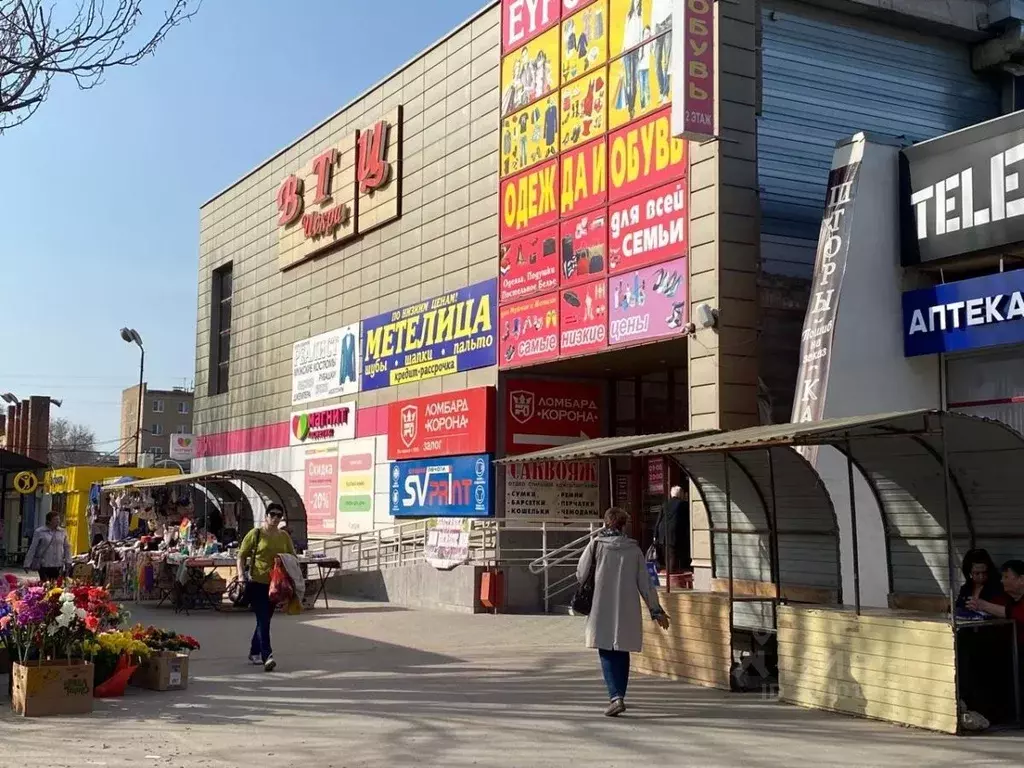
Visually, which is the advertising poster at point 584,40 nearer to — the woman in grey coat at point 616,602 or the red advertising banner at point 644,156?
the red advertising banner at point 644,156

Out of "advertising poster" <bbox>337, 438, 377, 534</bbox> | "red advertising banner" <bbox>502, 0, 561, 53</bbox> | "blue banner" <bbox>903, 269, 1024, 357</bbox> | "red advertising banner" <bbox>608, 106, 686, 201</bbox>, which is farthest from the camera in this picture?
"advertising poster" <bbox>337, 438, 377, 534</bbox>

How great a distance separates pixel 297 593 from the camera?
12.1m

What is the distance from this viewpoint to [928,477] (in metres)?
10.2

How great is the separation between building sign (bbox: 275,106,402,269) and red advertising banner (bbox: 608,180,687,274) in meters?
8.58

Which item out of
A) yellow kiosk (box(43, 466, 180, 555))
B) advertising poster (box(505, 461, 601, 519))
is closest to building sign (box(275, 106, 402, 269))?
advertising poster (box(505, 461, 601, 519))

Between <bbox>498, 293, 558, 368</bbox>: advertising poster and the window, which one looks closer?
<bbox>498, 293, 558, 368</bbox>: advertising poster

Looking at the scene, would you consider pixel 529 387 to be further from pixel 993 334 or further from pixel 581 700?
pixel 581 700

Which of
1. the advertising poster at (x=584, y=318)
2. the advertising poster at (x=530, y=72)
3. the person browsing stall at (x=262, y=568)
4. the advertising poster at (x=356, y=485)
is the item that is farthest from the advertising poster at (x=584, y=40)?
the person browsing stall at (x=262, y=568)

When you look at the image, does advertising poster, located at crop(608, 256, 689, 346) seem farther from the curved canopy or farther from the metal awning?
the curved canopy

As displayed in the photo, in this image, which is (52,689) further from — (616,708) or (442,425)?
(442,425)

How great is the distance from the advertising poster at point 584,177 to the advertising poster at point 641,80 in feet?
1.97

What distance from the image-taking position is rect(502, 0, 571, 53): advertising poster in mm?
20906

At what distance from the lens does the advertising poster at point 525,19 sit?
20.9 m

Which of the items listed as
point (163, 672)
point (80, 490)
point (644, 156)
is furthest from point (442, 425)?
point (80, 490)
